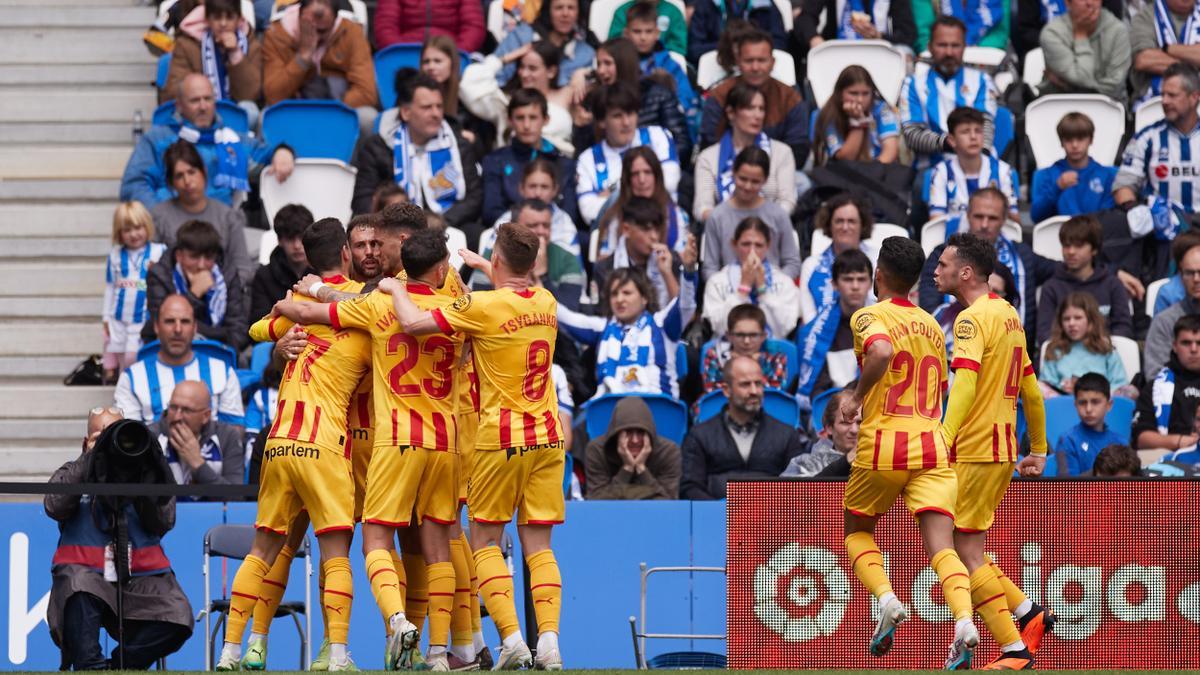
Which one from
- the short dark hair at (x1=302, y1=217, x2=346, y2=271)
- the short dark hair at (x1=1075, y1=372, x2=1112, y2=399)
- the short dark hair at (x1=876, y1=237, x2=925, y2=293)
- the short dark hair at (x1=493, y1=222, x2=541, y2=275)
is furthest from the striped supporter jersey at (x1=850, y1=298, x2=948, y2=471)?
the short dark hair at (x1=1075, y1=372, x2=1112, y2=399)

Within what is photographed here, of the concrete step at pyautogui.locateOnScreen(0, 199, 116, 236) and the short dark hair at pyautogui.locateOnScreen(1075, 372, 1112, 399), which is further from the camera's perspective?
the concrete step at pyautogui.locateOnScreen(0, 199, 116, 236)

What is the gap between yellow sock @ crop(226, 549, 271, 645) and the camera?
395 inches

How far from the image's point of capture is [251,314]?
15031mm

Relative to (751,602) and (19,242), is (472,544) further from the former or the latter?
(19,242)

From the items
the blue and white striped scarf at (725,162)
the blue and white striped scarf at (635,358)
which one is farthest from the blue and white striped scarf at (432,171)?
the blue and white striped scarf at (635,358)

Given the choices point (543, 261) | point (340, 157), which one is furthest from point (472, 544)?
point (340, 157)

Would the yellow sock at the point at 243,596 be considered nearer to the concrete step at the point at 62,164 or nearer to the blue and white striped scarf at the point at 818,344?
the blue and white striped scarf at the point at 818,344

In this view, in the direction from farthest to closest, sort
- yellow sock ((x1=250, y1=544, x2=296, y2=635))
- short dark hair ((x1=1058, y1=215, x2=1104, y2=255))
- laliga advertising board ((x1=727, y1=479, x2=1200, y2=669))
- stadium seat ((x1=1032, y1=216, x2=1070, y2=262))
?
stadium seat ((x1=1032, y1=216, x2=1070, y2=262)) < short dark hair ((x1=1058, y1=215, x2=1104, y2=255)) < laliga advertising board ((x1=727, y1=479, x2=1200, y2=669)) < yellow sock ((x1=250, y1=544, x2=296, y2=635))

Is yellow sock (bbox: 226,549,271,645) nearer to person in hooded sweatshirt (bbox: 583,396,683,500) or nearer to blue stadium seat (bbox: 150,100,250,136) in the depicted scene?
person in hooded sweatshirt (bbox: 583,396,683,500)

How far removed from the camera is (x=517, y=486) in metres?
10.2

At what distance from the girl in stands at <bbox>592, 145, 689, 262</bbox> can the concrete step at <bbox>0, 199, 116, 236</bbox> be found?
4.23 m

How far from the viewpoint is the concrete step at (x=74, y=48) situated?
1819 cm

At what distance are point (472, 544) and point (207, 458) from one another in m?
3.78

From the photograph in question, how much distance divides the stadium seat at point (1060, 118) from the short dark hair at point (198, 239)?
22.4ft
